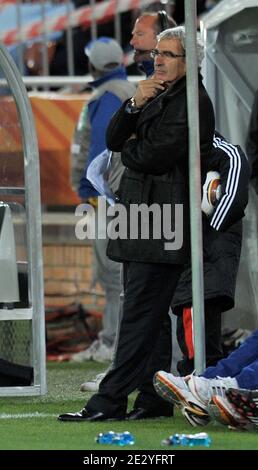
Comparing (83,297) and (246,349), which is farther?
(83,297)

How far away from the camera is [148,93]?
332 inches

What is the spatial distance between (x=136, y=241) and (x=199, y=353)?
69cm

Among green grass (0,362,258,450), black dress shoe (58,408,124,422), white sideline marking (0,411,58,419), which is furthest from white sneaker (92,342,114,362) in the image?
black dress shoe (58,408,124,422)

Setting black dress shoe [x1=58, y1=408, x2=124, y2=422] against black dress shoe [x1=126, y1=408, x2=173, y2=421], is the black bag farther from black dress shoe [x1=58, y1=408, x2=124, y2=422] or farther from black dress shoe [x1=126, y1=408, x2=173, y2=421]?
black dress shoe [x1=58, y1=408, x2=124, y2=422]

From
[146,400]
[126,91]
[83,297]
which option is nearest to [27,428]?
[146,400]

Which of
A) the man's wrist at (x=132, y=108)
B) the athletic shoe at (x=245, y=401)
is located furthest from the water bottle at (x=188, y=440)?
the man's wrist at (x=132, y=108)

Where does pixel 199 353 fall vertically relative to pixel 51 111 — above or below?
below

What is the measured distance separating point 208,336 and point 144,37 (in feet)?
6.55

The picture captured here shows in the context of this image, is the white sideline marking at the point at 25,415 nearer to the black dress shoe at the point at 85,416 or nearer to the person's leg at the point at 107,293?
the black dress shoe at the point at 85,416

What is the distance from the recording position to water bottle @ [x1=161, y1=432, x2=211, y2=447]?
7.57m

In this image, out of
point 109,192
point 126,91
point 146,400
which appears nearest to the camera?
point 146,400
